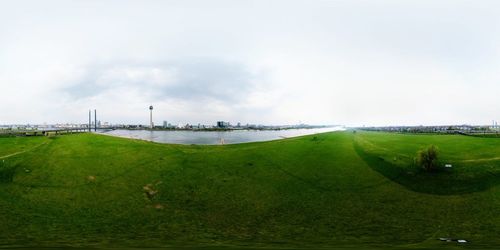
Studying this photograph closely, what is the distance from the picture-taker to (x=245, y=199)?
19.6 metres

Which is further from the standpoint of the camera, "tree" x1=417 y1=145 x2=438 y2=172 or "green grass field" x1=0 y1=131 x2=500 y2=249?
"tree" x1=417 y1=145 x2=438 y2=172

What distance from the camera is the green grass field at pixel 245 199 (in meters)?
14.2

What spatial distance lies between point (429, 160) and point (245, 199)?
15251 millimetres

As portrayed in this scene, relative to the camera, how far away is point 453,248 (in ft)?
40.8

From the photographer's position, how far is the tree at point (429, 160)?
23547mm

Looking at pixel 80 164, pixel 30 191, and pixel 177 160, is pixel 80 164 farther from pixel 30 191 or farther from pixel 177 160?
pixel 177 160

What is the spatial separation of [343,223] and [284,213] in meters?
3.33

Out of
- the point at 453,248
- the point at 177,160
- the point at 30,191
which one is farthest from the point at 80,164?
the point at 453,248

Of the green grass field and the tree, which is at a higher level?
the tree

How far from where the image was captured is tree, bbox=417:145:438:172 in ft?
77.3

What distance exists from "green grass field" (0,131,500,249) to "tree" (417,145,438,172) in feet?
2.18

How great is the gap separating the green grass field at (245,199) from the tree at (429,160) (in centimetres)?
66

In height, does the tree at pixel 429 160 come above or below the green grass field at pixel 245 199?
above

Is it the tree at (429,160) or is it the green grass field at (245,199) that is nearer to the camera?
the green grass field at (245,199)
